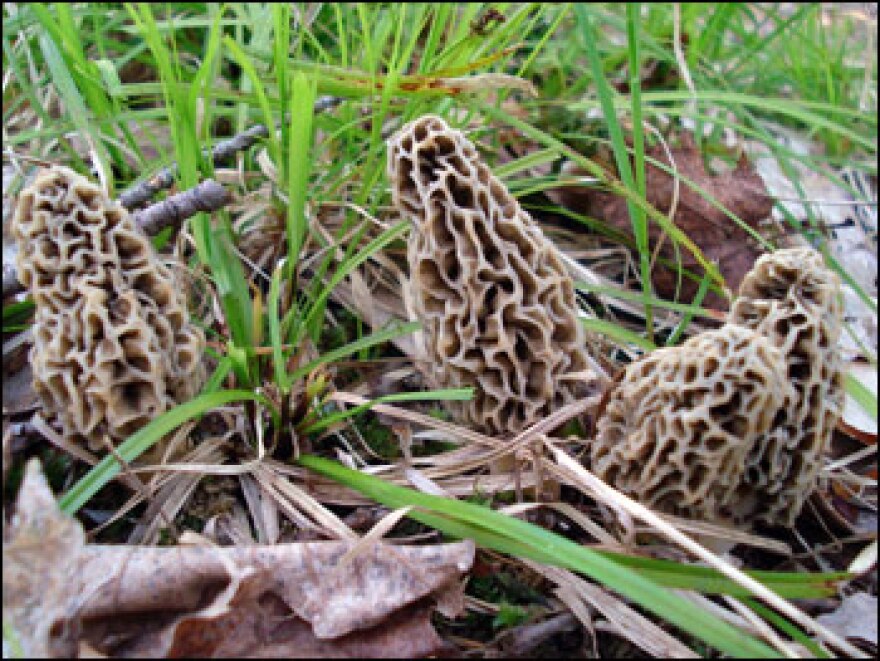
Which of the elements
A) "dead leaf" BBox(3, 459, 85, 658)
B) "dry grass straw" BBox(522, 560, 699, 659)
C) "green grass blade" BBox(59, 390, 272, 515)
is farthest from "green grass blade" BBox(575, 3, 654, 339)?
"dead leaf" BBox(3, 459, 85, 658)

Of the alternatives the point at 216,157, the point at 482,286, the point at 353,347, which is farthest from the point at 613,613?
the point at 216,157

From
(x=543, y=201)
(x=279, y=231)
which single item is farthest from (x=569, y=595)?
(x=543, y=201)

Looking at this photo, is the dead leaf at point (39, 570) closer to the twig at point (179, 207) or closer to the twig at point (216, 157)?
the twig at point (179, 207)

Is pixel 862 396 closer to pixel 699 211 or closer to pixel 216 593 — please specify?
pixel 699 211

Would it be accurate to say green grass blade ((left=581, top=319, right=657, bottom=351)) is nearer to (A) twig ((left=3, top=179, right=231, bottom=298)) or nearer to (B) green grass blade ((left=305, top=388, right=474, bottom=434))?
(B) green grass blade ((left=305, top=388, right=474, bottom=434))

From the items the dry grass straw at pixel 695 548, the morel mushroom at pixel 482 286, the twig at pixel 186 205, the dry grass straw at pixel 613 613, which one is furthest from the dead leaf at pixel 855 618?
the twig at pixel 186 205

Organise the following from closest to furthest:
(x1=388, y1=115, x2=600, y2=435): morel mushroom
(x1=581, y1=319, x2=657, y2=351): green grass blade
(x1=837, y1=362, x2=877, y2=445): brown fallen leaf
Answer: (x1=388, y1=115, x2=600, y2=435): morel mushroom → (x1=581, y1=319, x2=657, y2=351): green grass blade → (x1=837, y1=362, x2=877, y2=445): brown fallen leaf
